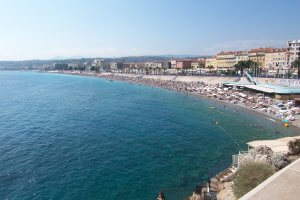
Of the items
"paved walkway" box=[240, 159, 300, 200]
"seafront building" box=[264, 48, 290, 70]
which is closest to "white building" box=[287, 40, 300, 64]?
"seafront building" box=[264, 48, 290, 70]

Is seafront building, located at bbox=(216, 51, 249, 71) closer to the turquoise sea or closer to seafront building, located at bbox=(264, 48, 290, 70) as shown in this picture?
seafront building, located at bbox=(264, 48, 290, 70)

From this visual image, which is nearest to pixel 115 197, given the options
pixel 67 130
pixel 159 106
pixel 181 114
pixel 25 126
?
pixel 67 130

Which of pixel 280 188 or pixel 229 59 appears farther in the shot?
pixel 229 59

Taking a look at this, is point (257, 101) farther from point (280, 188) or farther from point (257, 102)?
point (280, 188)

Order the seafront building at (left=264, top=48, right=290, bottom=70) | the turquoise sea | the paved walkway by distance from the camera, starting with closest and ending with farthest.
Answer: the paved walkway
the turquoise sea
the seafront building at (left=264, top=48, right=290, bottom=70)

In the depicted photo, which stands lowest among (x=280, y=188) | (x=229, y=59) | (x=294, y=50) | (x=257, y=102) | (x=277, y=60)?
(x=257, y=102)

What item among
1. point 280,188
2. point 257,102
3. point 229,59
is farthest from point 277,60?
point 280,188

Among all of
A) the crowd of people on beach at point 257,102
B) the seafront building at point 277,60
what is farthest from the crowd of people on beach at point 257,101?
the seafront building at point 277,60

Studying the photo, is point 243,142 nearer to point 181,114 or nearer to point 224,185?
point 224,185
